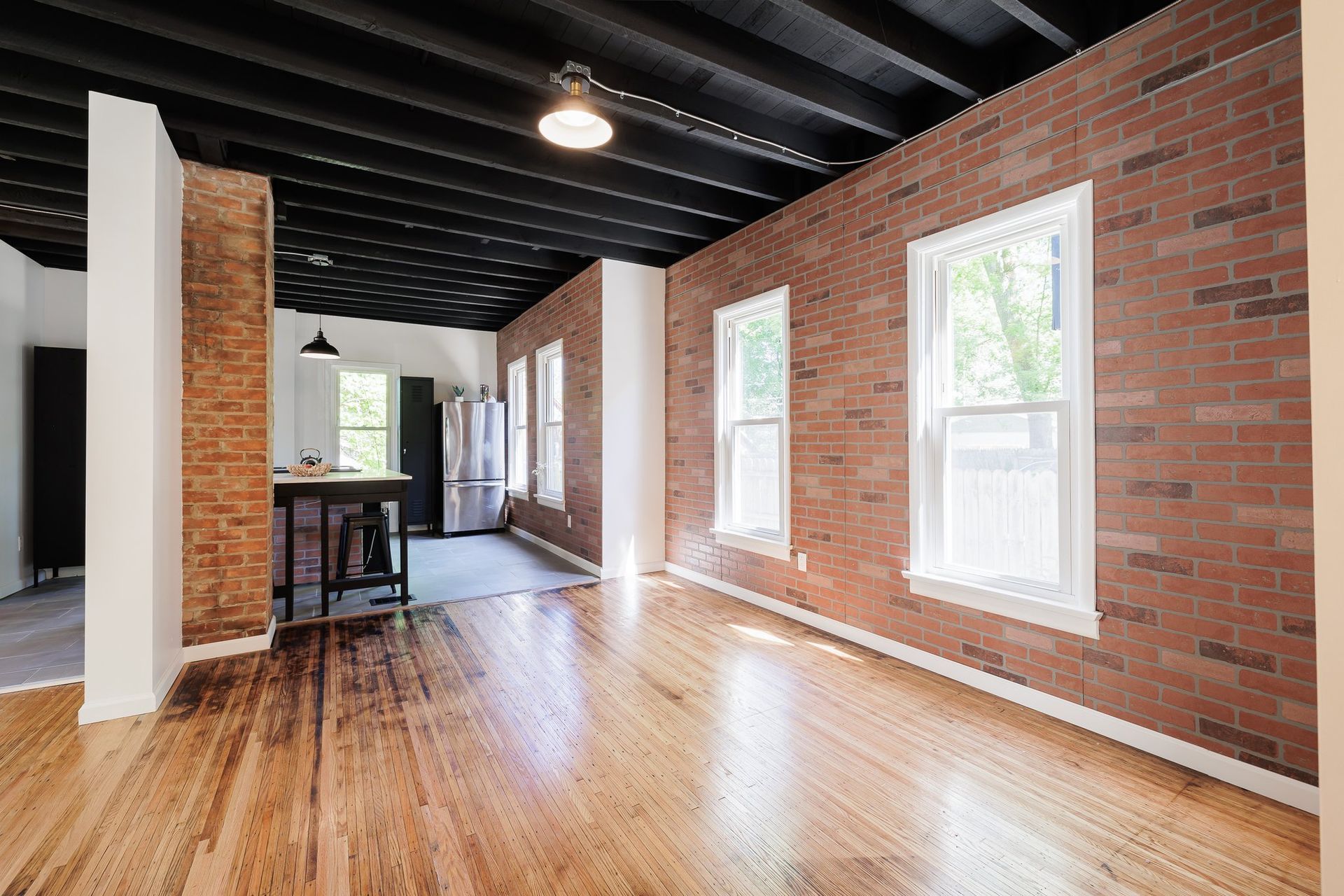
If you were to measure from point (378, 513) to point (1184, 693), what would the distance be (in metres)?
5.11

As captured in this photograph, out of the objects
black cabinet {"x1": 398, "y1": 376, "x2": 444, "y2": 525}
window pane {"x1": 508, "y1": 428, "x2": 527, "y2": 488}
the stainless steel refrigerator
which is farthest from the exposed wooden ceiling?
black cabinet {"x1": 398, "y1": 376, "x2": 444, "y2": 525}

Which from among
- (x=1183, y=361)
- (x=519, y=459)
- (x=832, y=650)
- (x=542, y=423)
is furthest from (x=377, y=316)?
(x=1183, y=361)

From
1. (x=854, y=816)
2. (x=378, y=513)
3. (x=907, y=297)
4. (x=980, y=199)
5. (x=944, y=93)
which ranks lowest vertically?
(x=854, y=816)

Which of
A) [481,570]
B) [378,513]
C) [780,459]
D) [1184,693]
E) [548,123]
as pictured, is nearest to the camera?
[1184,693]

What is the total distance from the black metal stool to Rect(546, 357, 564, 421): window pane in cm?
226

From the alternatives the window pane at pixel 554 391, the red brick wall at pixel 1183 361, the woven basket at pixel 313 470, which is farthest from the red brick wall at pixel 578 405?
the red brick wall at pixel 1183 361

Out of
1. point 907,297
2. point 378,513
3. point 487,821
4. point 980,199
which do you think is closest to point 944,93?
point 980,199

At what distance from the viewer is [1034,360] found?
2.66 m

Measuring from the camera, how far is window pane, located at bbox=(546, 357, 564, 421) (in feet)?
21.4

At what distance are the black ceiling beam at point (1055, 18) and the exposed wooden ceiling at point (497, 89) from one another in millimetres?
10

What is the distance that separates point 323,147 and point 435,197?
30.9 inches

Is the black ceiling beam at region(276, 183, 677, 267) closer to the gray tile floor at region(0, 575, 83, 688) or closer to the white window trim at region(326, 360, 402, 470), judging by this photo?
the gray tile floor at region(0, 575, 83, 688)

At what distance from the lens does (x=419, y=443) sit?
Result: 26.2 feet

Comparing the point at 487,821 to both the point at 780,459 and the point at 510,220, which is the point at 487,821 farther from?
the point at 510,220
